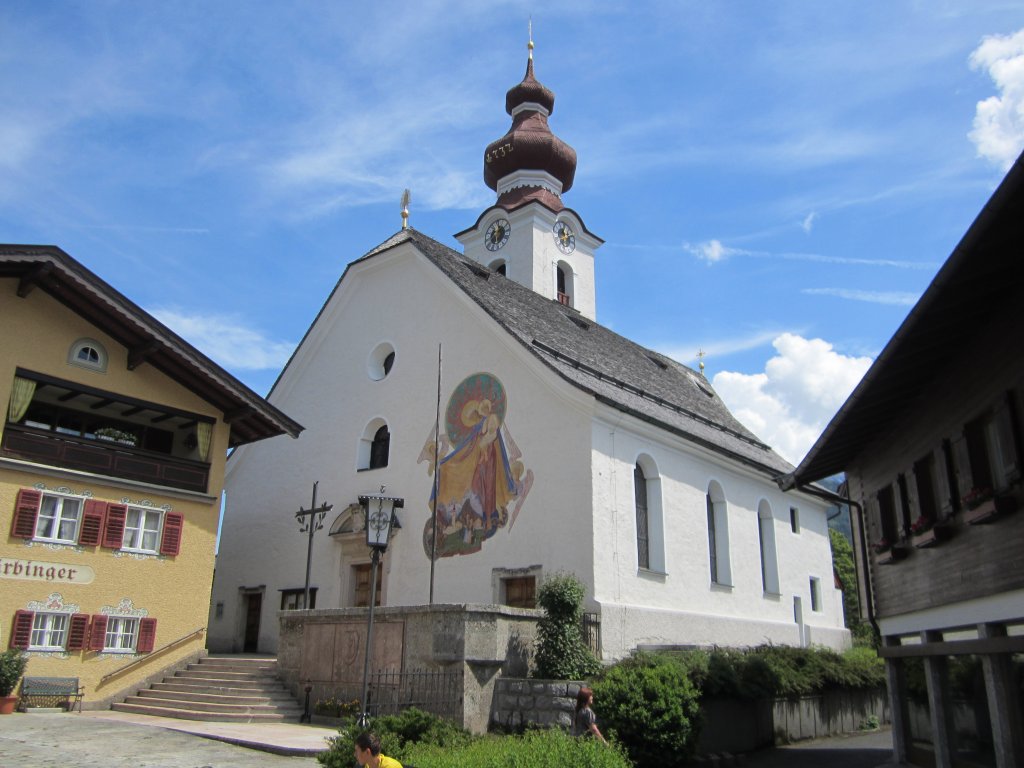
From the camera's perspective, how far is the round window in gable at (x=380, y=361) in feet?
82.1

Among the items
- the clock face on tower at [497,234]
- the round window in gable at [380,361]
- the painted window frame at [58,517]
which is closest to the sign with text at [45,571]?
the painted window frame at [58,517]

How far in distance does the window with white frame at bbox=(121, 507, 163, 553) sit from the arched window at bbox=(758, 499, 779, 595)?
1563 cm

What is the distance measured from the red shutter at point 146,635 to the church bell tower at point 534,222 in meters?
19.7

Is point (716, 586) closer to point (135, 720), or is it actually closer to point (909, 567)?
point (909, 567)

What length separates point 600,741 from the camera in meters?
10.1

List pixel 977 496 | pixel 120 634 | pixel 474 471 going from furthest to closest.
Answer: pixel 474 471 < pixel 120 634 < pixel 977 496

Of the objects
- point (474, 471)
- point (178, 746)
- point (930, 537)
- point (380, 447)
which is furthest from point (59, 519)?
point (930, 537)

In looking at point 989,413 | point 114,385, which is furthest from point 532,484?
point 989,413

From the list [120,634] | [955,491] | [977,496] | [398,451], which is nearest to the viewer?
[977,496]

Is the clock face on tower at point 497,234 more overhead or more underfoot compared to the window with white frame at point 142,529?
more overhead

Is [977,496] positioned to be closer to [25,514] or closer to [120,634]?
[120,634]

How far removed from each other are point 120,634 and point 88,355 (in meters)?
6.11

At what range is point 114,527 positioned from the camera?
765 inches

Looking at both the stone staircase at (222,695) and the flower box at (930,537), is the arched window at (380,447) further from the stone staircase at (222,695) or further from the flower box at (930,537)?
the flower box at (930,537)
